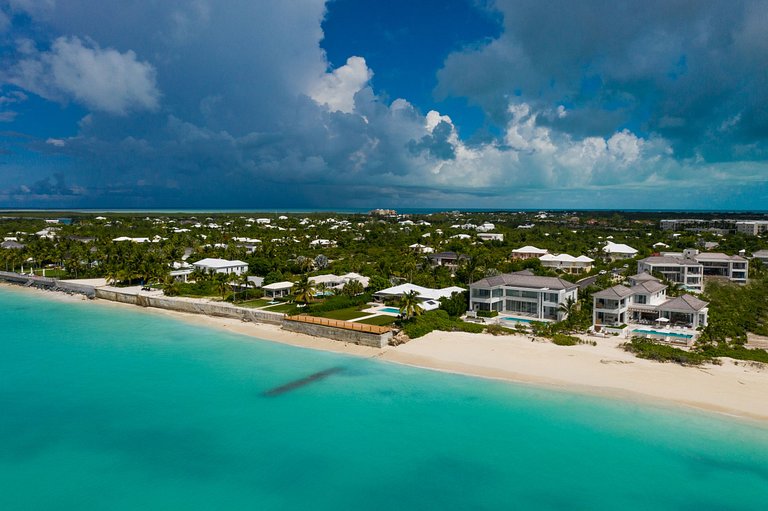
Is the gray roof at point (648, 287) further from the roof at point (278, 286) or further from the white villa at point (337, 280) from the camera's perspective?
the roof at point (278, 286)

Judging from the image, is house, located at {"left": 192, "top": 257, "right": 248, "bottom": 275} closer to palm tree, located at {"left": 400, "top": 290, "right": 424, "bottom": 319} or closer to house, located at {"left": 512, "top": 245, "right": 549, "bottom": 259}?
palm tree, located at {"left": 400, "top": 290, "right": 424, "bottom": 319}

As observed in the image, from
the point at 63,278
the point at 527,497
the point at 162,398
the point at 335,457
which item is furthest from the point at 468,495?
the point at 63,278

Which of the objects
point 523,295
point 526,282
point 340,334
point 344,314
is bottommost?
point 340,334

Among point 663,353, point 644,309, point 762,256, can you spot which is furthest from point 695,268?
point 663,353

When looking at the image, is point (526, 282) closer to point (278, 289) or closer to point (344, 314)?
point (344, 314)

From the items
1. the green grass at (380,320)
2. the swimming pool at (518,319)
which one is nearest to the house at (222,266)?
the green grass at (380,320)

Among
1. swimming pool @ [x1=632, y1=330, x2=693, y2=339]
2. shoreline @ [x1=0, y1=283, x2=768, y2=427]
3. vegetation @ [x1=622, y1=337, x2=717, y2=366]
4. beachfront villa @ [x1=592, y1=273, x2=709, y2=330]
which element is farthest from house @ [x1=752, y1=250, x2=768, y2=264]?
shoreline @ [x1=0, y1=283, x2=768, y2=427]
